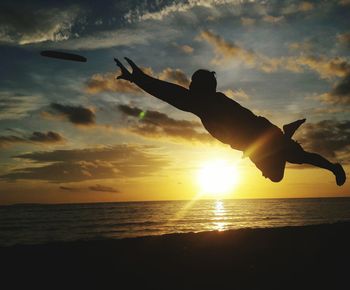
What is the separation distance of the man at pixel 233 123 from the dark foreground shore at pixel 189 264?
5.59 feet

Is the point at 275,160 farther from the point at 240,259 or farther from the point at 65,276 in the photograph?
the point at 65,276

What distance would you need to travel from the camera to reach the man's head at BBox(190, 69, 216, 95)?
16.1 feet

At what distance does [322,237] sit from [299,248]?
1.80 meters

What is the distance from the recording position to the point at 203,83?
4918 millimetres

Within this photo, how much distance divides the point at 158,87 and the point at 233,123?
123 cm

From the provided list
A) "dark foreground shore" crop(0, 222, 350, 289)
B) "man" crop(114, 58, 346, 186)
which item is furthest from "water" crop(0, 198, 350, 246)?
"man" crop(114, 58, 346, 186)

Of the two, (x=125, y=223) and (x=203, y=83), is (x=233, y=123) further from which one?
(x=125, y=223)

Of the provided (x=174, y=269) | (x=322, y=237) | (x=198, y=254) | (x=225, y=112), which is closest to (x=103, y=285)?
(x=174, y=269)

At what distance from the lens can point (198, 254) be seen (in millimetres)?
8117

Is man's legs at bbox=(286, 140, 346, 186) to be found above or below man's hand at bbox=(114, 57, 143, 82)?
below

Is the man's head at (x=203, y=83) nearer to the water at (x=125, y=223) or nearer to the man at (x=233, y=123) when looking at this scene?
the man at (x=233, y=123)

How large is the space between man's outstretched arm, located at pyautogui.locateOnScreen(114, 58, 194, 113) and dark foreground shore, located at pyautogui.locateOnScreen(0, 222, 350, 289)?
2859 millimetres

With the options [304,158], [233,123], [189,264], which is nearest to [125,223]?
[189,264]

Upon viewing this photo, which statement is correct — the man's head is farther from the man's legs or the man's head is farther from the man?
the man's legs
